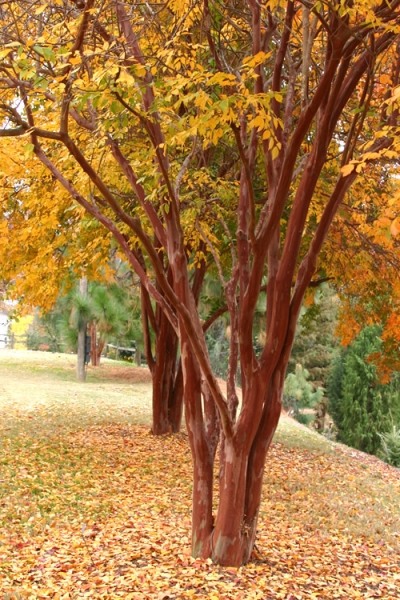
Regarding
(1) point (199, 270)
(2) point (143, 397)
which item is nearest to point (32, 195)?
(1) point (199, 270)

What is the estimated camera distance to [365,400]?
29625 millimetres

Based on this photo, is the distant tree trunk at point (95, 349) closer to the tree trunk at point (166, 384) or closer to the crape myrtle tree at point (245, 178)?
the tree trunk at point (166, 384)

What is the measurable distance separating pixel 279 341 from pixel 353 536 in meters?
3.15

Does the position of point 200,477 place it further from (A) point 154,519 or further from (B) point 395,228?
(B) point 395,228

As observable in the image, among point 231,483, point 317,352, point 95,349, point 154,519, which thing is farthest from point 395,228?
point 317,352

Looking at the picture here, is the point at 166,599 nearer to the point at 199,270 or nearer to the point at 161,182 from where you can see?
the point at 161,182

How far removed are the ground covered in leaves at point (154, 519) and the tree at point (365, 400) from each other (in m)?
15.8

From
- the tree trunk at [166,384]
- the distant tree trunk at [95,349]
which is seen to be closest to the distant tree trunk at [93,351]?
the distant tree trunk at [95,349]

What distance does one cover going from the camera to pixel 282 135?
546 centimetres

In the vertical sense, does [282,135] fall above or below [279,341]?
above

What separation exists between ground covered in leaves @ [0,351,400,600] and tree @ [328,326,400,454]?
51.7 ft

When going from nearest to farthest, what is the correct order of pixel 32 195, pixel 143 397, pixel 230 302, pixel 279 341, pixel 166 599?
pixel 166 599
pixel 279 341
pixel 230 302
pixel 32 195
pixel 143 397

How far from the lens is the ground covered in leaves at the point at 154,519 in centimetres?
505

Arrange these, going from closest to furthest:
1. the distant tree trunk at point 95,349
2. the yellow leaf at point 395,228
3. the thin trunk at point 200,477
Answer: the yellow leaf at point 395,228
the thin trunk at point 200,477
the distant tree trunk at point 95,349
